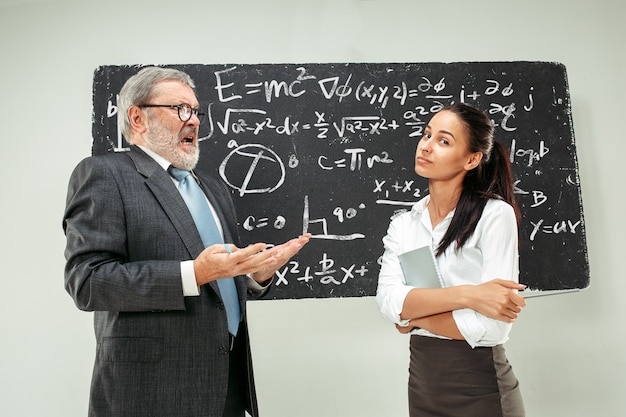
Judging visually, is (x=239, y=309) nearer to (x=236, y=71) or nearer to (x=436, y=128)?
(x=436, y=128)

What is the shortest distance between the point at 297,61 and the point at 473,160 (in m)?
1.30

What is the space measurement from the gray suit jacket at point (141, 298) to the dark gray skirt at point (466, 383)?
550 mm

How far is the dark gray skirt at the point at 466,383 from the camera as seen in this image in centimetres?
132

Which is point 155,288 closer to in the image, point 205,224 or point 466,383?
point 205,224

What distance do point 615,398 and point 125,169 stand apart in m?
2.44

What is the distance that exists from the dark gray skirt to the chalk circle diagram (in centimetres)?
108

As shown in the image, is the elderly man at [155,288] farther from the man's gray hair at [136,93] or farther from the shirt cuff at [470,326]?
the shirt cuff at [470,326]

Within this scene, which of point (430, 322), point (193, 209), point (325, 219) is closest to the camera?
point (430, 322)

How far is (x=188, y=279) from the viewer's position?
132cm

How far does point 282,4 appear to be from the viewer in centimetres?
261

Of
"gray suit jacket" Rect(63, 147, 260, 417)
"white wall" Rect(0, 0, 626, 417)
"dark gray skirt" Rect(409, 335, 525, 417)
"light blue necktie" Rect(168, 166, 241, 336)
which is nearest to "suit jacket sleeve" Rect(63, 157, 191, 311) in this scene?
"gray suit jacket" Rect(63, 147, 260, 417)

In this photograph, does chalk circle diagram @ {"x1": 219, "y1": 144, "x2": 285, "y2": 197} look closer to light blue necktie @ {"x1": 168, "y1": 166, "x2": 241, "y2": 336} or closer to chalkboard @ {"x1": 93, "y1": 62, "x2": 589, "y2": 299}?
chalkboard @ {"x1": 93, "y1": 62, "x2": 589, "y2": 299}

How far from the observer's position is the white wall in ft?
7.92

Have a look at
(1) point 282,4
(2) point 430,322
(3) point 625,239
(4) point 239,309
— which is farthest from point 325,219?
(3) point 625,239
